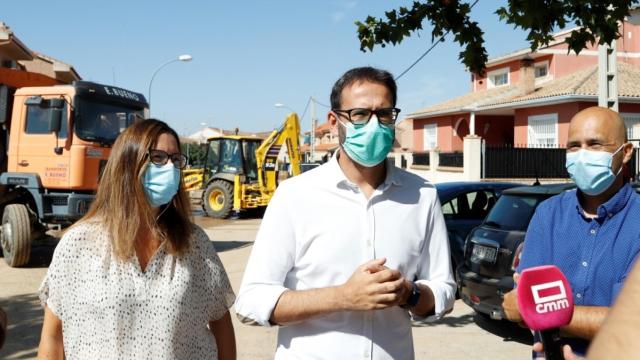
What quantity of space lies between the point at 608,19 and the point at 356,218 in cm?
459

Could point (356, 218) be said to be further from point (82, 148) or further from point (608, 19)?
point (82, 148)

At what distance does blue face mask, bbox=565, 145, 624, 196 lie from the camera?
2559mm

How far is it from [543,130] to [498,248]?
20.8 metres

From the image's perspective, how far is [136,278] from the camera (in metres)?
2.26

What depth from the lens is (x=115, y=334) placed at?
2.21 meters

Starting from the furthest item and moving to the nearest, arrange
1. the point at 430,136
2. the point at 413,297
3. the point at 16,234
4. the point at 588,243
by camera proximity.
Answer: the point at 430,136
the point at 16,234
the point at 588,243
the point at 413,297

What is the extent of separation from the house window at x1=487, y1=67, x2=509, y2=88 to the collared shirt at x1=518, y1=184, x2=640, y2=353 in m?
32.5

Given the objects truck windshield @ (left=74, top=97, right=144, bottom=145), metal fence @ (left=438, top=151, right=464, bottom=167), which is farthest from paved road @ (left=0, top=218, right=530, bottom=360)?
metal fence @ (left=438, top=151, right=464, bottom=167)

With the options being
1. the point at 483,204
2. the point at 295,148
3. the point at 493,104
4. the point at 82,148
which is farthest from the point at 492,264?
the point at 493,104

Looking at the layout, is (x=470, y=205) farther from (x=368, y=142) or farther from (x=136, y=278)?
(x=136, y=278)

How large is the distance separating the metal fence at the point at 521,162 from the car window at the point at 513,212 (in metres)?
13.7

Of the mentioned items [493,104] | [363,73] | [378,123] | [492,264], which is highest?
[493,104]

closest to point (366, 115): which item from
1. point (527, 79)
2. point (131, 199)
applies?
point (131, 199)

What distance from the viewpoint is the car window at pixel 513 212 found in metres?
6.25
